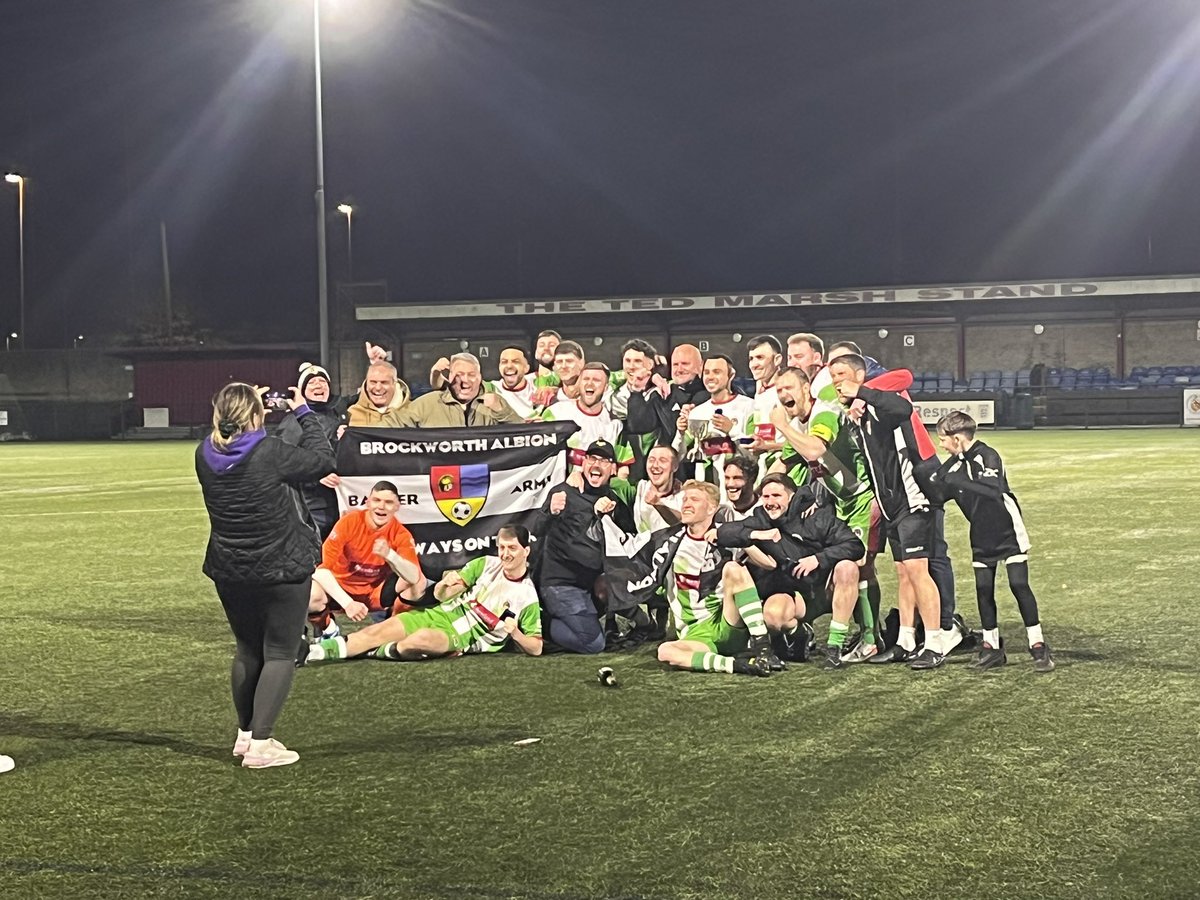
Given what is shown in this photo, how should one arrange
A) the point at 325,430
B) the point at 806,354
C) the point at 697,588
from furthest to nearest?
the point at 325,430 → the point at 806,354 → the point at 697,588

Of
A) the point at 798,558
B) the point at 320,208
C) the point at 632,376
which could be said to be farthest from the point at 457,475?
the point at 320,208

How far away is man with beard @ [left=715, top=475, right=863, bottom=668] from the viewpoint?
281 inches

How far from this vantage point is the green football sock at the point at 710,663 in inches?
273

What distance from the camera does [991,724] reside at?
576 centimetres

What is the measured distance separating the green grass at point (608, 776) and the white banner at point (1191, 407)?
32374 millimetres

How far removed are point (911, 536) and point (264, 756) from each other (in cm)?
368

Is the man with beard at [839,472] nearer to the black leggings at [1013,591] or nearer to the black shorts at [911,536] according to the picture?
the black shorts at [911,536]

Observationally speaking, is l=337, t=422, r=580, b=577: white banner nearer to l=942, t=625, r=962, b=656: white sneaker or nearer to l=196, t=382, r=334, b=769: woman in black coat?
l=942, t=625, r=962, b=656: white sneaker

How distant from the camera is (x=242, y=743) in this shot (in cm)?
537

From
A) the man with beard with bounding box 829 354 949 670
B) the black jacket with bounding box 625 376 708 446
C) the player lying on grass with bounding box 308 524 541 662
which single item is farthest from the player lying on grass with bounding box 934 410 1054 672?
the player lying on grass with bounding box 308 524 541 662

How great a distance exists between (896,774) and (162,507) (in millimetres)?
15040

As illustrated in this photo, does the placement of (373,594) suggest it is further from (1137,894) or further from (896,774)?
(1137,894)

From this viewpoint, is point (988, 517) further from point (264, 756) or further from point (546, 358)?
point (264, 756)

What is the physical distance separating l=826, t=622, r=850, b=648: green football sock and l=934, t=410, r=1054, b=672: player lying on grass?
729 mm
